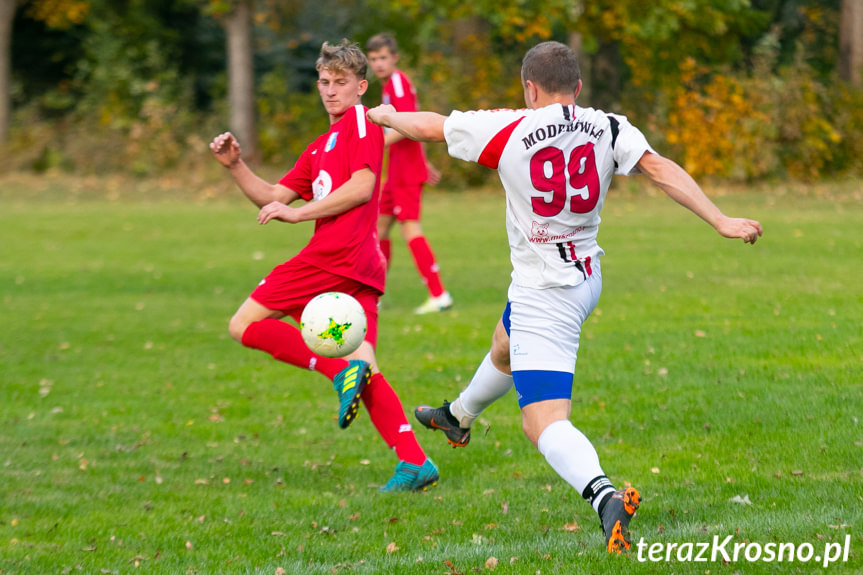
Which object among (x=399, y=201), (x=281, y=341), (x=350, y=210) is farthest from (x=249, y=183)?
(x=399, y=201)

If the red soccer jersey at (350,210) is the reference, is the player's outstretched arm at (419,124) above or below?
above

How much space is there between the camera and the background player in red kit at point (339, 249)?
18.7 feet

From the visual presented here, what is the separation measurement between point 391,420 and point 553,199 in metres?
1.78

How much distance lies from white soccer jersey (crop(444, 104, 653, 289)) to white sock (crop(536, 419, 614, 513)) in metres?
0.62

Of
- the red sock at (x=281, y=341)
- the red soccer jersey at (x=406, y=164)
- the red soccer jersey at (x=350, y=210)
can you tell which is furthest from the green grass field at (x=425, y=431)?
the red soccer jersey at (x=406, y=164)

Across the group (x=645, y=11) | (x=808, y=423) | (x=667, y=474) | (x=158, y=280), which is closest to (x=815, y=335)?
(x=808, y=423)

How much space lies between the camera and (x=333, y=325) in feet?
17.9

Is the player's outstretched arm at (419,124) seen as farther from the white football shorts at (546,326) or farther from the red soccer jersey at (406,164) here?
the red soccer jersey at (406,164)

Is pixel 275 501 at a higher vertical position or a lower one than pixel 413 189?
lower

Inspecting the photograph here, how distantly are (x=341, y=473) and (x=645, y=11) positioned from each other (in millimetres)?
22676

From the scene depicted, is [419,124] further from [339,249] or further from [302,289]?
[302,289]

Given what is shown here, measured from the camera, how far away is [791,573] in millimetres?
4043

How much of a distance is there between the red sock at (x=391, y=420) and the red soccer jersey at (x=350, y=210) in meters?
0.54

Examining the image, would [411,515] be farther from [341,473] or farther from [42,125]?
[42,125]
